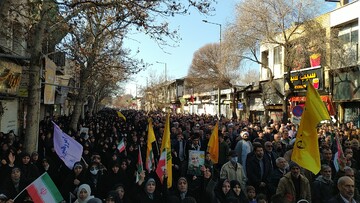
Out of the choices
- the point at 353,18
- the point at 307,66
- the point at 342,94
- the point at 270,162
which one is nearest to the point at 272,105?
the point at 307,66

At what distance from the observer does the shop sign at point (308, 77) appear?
22456 mm

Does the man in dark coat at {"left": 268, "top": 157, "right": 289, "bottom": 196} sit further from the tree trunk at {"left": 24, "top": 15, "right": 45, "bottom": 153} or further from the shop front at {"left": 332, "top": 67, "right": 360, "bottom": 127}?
the shop front at {"left": 332, "top": 67, "right": 360, "bottom": 127}

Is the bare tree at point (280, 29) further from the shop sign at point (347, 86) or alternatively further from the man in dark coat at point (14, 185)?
the man in dark coat at point (14, 185)

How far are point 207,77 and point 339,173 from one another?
38909 millimetres

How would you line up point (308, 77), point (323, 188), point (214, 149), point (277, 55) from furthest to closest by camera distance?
1. point (277, 55)
2. point (308, 77)
3. point (214, 149)
4. point (323, 188)

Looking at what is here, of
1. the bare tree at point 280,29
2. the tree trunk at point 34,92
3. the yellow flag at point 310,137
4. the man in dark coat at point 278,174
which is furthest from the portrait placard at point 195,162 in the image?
the bare tree at point 280,29

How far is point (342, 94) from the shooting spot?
20.8m

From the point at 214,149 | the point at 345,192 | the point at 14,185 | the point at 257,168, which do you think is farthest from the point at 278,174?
the point at 14,185

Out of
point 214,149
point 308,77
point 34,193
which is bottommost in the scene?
point 34,193

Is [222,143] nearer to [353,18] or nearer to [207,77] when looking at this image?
[353,18]

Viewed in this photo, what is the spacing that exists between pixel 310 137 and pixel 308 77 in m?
18.2

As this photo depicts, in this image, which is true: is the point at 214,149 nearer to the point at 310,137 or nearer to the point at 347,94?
the point at 310,137

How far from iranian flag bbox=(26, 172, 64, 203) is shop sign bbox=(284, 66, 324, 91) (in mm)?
18575

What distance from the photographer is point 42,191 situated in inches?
205
